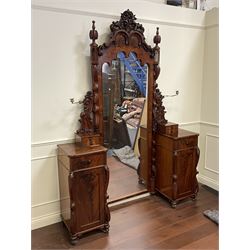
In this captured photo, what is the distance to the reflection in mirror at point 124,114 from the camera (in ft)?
9.78

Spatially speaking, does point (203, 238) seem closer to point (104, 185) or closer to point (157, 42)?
point (104, 185)

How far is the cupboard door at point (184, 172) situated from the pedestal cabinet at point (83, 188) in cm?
92

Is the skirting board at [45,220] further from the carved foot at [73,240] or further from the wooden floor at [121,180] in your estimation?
the wooden floor at [121,180]

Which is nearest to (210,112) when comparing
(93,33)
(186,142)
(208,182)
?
(186,142)

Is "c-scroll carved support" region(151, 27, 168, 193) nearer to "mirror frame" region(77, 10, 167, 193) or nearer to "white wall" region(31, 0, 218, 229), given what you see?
"mirror frame" region(77, 10, 167, 193)

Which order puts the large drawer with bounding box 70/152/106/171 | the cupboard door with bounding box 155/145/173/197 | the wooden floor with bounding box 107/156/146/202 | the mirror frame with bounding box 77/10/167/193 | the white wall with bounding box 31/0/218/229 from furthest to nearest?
the wooden floor with bounding box 107/156/146/202, the cupboard door with bounding box 155/145/173/197, the mirror frame with bounding box 77/10/167/193, the white wall with bounding box 31/0/218/229, the large drawer with bounding box 70/152/106/171

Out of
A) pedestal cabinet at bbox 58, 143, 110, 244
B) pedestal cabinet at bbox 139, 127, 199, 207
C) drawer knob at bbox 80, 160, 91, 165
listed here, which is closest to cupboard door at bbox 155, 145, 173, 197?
pedestal cabinet at bbox 139, 127, 199, 207

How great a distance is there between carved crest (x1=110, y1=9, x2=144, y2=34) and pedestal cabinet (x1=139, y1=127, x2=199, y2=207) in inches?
50.3

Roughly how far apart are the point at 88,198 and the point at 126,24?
6.10ft

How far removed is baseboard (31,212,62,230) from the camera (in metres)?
2.67

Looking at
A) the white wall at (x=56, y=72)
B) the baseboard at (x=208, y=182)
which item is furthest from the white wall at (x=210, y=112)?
the white wall at (x=56, y=72)
